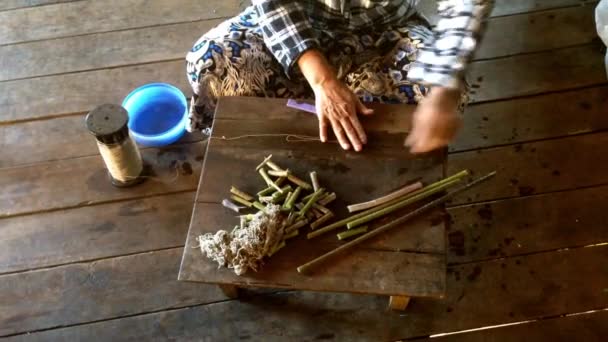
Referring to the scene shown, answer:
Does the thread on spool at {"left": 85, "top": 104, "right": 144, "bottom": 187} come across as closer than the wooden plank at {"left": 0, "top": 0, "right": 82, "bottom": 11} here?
Yes

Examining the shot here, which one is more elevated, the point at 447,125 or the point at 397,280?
the point at 447,125

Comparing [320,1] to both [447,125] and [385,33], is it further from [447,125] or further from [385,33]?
[447,125]

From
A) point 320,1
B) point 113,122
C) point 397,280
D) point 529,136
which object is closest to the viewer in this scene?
point 397,280

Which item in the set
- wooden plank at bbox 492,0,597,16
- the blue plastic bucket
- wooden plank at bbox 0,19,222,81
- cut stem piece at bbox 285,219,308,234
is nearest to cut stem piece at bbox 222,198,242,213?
cut stem piece at bbox 285,219,308,234

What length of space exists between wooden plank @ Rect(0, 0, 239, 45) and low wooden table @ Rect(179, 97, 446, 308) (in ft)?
2.78

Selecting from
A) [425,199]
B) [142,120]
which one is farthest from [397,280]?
[142,120]

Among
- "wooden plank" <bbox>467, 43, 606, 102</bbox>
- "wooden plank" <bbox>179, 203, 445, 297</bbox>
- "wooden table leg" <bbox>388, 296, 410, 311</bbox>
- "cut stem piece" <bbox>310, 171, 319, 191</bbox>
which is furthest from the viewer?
"wooden plank" <bbox>467, 43, 606, 102</bbox>

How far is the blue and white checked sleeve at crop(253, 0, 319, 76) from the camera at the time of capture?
1.31 m

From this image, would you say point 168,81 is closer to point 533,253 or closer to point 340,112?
point 340,112

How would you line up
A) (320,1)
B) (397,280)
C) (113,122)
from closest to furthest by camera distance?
(397,280), (320,1), (113,122)

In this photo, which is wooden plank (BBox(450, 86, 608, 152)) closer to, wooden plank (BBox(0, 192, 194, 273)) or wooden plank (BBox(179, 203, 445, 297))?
wooden plank (BBox(179, 203, 445, 297))

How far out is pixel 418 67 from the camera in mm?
1211

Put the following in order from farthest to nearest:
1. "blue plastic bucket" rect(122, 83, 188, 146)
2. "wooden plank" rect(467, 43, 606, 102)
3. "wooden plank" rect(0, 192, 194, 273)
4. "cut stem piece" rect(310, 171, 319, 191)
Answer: "wooden plank" rect(467, 43, 606, 102) → "blue plastic bucket" rect(122, 83, 188, 146) → "wooden plank" rect(0, 192, 194, 273) → "cut stem piece" rect(310, 171, 319, 191)

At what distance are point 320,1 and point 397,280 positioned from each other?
27.6 inches
